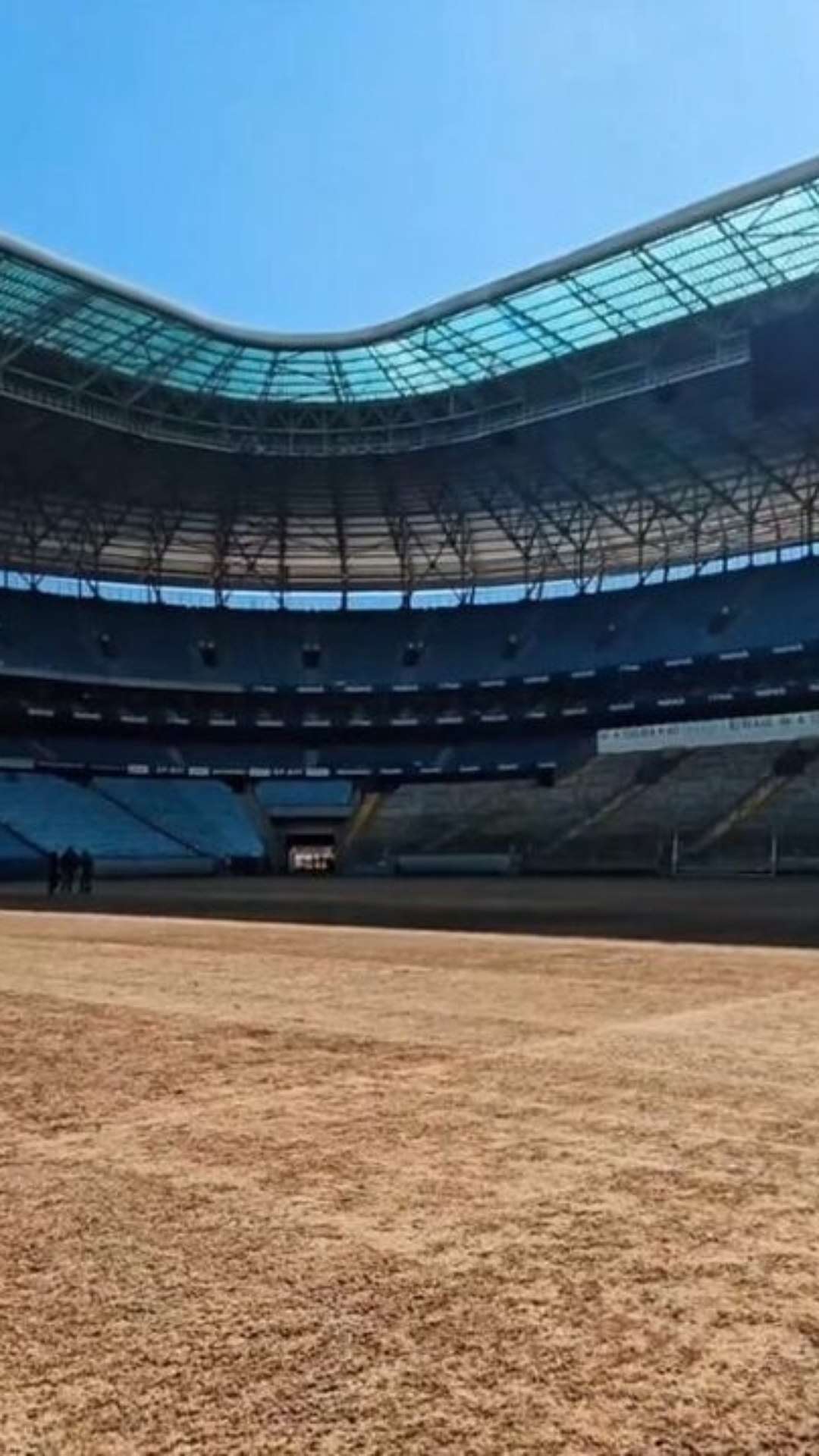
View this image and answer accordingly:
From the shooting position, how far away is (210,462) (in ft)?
197

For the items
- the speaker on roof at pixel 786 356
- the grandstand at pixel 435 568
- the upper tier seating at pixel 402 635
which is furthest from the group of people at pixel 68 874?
the speaker on roof at pixel 786 356

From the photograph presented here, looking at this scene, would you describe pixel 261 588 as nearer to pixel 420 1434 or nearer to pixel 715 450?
pixel 715 450

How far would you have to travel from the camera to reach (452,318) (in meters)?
46.1

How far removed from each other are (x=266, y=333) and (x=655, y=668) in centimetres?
2859

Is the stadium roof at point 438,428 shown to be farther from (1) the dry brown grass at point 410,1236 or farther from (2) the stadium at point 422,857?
(1) the dry brown grass at point 410,1236

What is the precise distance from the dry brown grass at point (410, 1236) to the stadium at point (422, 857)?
0.02 m

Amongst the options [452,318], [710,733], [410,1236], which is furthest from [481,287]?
[410,1236]

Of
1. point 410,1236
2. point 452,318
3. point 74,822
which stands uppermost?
point 452,318

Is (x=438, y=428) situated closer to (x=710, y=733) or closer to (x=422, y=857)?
(x=710, y=733)

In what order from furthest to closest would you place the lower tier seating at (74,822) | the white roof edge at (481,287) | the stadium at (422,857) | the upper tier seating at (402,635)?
the upper tier seating at (402,635) → the lower tier seating at (74,822) → the white roof edge at (481,287) → the stadium at (422,857)

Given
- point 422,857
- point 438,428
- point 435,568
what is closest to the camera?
point 438,428

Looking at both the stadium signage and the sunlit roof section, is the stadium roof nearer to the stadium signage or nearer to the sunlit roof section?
the sunlit roof section

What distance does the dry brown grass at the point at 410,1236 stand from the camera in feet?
10.2

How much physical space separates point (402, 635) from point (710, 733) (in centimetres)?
2442
